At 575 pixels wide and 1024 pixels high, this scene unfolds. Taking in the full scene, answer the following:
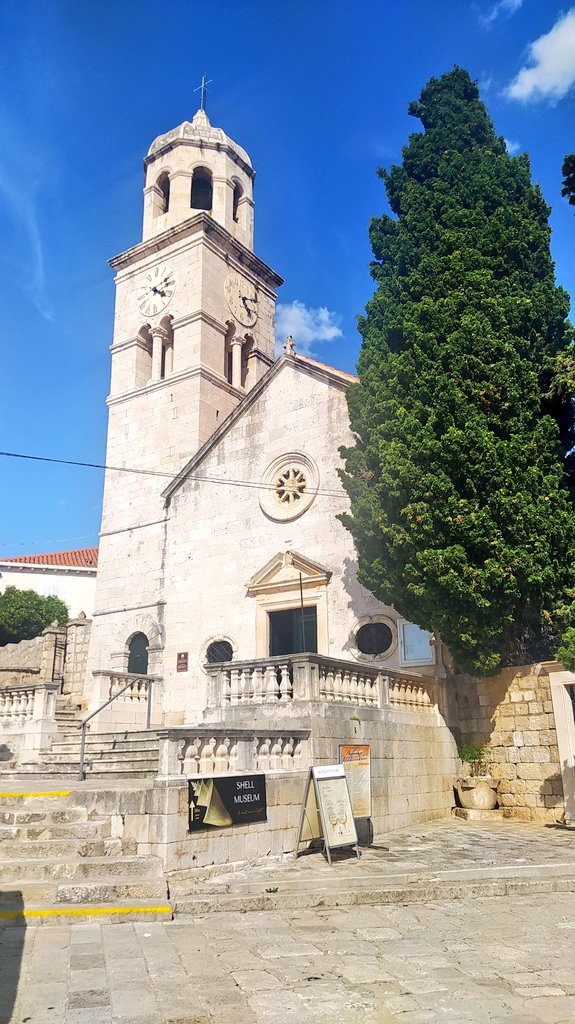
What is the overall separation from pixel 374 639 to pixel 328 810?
7.50 m

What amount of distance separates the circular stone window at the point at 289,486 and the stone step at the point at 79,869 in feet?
38.2

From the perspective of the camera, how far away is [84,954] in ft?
18.6

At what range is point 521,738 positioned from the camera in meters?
13.8

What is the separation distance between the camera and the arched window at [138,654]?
20797 millimetres

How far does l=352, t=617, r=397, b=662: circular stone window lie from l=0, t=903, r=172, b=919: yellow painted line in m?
10.1

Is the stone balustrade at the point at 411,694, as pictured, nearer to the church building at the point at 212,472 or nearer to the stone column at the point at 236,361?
the church building at the point at 212,472

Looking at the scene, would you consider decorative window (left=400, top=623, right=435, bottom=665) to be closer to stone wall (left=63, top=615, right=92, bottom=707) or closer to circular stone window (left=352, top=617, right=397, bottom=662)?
circular stone window (left=352, top=617, right=397, bottom=662)

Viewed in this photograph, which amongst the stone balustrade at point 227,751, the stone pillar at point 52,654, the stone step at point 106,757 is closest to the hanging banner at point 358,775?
the stone balustrade at point 227,751

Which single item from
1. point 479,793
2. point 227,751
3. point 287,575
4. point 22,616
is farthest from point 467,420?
point 22,616

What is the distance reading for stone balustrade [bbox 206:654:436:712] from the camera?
11555mm

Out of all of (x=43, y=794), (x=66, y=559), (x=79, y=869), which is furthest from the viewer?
(x=66, y=559)

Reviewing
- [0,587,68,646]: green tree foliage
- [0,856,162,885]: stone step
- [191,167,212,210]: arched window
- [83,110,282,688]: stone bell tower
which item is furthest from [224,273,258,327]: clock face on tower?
[0,856,162,885]: stone step

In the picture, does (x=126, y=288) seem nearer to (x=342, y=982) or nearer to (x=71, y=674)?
(x=71, y=674)

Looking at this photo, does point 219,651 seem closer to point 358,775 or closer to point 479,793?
point 479,793
